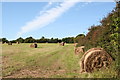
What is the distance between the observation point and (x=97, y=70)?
11234 millimetres

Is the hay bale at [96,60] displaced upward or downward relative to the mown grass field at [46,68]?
upward

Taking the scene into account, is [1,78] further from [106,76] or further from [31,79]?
[106,76]

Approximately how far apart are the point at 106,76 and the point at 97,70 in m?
2.06

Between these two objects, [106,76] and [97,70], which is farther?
[97,70]

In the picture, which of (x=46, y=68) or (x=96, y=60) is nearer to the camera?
(x=96, y=60)

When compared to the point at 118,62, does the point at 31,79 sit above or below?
below

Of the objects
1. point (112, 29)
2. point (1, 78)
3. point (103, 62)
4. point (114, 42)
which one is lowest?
point (1, 78)

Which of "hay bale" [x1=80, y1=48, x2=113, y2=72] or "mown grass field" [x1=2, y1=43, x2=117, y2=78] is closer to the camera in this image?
"mown grass field" [x1=2, y1=43, x2=117, y2=78]

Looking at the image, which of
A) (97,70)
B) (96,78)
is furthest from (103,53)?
(96,78)

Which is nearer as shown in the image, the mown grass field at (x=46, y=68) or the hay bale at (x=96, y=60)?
the mown grass field at (x=46, y=68)

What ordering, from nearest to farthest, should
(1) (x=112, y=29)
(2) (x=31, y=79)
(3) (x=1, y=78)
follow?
(2) (x=31, y=79) < (3) (x=1, y=78) < (1) (x=112, y=29)

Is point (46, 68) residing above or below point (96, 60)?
below

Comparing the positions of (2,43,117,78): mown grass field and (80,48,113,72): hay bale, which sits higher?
(80,48,113,72): hay bale

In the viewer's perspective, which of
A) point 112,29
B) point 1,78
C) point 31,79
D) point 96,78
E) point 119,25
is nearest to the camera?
point 96,78
